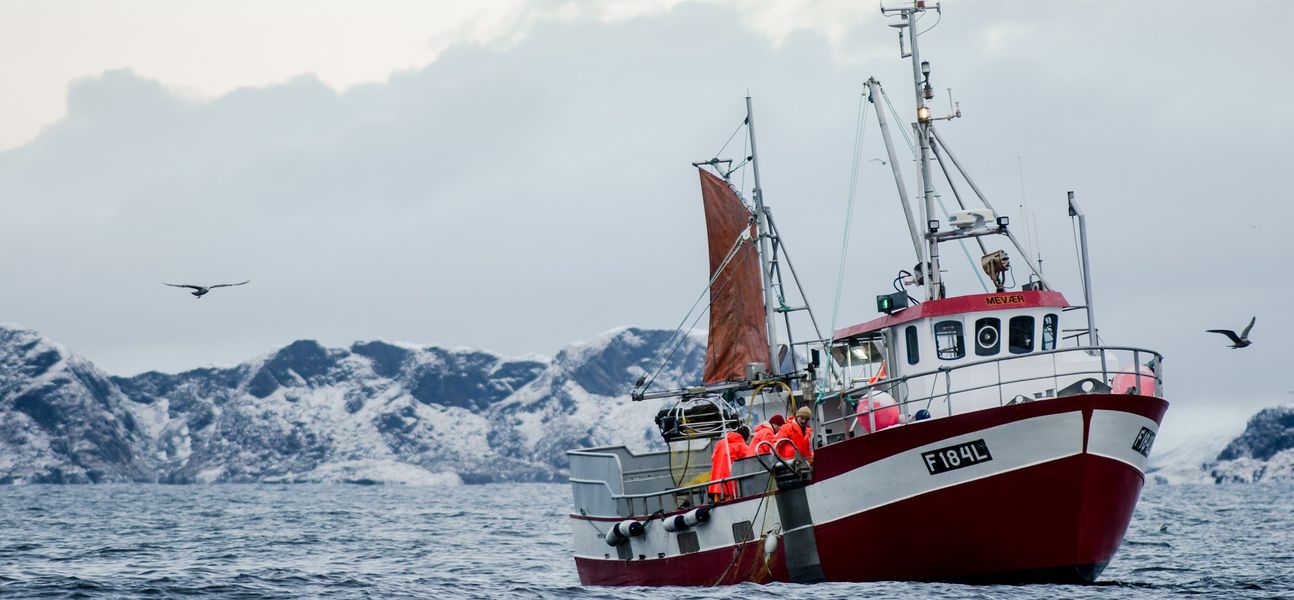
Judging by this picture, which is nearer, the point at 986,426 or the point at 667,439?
the point at 986,426

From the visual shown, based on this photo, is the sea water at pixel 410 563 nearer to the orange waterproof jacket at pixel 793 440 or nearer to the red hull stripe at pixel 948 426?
the red hull stripe at pixel 948 426

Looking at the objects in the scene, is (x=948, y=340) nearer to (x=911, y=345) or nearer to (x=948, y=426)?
(x=911, y=345)

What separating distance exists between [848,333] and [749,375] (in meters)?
5.55

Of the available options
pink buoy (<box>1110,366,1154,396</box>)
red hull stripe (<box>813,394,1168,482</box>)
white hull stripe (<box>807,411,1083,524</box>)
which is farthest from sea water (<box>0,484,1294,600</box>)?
pink buoy (<box>1110,366,1154,396</box>)

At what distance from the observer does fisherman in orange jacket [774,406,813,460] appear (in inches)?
1081

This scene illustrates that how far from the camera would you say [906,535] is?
84.3 feet

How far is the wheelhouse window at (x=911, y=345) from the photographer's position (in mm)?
A: 28312

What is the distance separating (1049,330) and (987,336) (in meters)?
1.44

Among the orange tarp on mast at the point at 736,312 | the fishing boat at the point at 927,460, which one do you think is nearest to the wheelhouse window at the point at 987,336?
the fishing boat at the point at 927,460

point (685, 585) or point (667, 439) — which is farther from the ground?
point (667, 439)

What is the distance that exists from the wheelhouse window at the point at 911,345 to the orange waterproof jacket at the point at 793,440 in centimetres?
255

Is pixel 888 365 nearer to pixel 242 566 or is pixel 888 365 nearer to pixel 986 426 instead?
pixel 986 426

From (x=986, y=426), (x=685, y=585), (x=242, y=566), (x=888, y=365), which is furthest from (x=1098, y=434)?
(x=242, y=566)

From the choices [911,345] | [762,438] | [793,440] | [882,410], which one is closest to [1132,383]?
[911,345]
